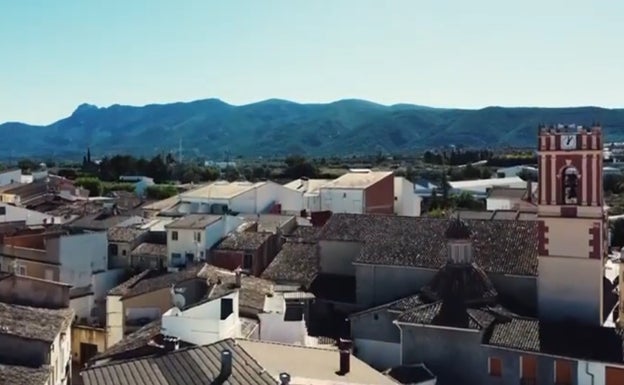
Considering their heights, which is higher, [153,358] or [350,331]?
[153,358]

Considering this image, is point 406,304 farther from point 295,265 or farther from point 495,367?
point 295,265

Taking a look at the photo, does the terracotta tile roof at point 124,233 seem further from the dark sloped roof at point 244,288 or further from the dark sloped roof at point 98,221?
the dark sloped roof at point 244,288

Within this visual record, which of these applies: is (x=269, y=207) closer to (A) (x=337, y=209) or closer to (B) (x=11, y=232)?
(A) (x=337, y=209)

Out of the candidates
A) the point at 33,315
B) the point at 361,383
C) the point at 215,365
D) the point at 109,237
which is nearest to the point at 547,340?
the point at 361,383

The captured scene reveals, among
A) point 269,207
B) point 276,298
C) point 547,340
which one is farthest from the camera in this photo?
point 269,207

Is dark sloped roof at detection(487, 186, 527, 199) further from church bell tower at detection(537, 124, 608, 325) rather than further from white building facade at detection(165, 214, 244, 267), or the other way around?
church bell tower at detection(537, 124, 608, 325)

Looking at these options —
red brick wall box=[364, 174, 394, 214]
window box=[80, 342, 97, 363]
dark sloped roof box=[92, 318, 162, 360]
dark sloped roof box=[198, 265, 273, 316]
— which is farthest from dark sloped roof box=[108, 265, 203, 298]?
red brick wall box=[364, 174, 394, 214]
